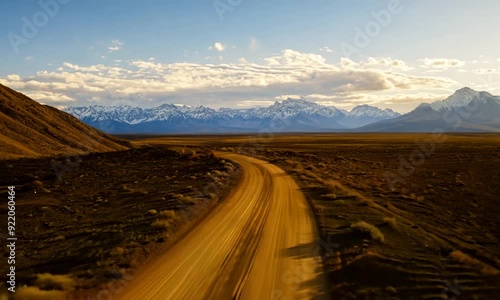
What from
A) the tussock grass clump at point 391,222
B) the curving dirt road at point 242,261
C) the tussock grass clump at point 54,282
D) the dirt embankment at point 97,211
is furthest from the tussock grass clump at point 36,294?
the tussock grass clump at point 391,222

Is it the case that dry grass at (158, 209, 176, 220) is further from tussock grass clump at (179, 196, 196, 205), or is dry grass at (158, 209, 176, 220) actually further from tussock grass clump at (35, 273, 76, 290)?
tussock grass clump at (35, 273, 76, 290)

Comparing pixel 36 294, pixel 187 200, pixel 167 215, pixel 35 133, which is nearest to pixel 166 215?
pixel 167 215

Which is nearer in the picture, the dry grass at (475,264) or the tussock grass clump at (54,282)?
the tussock grass clump at (54,282)

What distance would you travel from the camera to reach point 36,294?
10.2m

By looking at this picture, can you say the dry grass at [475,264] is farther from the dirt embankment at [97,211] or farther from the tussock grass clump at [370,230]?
the dirt embankment at [97,211]

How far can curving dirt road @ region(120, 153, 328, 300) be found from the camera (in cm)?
1073

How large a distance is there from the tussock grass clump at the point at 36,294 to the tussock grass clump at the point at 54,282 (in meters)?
0.31

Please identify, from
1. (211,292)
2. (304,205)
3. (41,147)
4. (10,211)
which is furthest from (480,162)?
(41,147)

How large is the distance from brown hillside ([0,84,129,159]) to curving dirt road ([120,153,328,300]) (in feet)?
124

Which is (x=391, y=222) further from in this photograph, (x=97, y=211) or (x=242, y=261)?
(x=97, y=211)

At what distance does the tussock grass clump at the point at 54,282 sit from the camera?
10.8 m

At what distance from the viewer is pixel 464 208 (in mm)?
25078

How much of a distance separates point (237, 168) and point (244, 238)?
23.1 meters

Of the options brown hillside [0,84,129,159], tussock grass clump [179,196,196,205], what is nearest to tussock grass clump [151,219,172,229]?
tussock grass clump [179,196,196,205]
